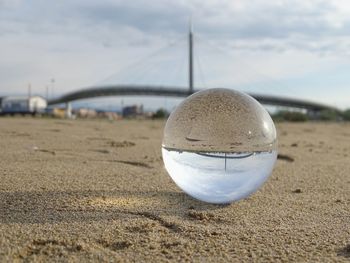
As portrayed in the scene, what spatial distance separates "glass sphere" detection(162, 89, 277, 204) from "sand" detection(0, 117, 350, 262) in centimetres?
19

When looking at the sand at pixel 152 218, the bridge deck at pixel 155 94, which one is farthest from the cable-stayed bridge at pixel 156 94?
the sand at pixel 152 218

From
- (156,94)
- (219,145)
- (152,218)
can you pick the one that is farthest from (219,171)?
(156,94)

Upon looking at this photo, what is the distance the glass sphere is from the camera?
2848 mm

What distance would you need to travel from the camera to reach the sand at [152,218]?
2199mm

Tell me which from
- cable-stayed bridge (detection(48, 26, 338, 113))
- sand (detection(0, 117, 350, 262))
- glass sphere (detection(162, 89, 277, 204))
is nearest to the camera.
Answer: sand (detection(0, 117, 350, 262))

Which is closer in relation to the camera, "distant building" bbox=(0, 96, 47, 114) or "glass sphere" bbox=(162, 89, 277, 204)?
"glass sphere" bbox=(162, 89, 277, 204)

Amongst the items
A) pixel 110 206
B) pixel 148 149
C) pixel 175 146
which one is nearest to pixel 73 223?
pixel 110 206

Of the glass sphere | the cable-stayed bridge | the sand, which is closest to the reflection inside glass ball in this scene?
the glass sphere

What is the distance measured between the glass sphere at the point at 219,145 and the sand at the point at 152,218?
7.4 inches

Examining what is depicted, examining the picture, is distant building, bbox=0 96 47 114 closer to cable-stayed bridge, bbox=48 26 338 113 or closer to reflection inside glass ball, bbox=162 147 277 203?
cable-stayed bridge, bbox=48 26 338 113

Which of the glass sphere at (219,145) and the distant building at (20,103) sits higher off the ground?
the glass sphere at (219,145)

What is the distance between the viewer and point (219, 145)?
2.83 m

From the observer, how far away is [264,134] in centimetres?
298

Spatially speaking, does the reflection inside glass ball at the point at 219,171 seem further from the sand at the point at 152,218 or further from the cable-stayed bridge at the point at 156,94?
the cable-stayed bridge at the point at 156,94
